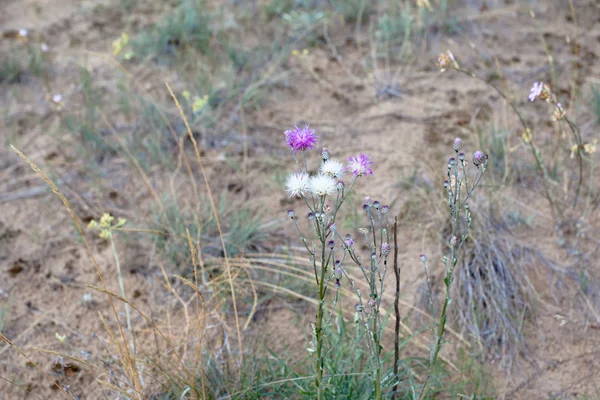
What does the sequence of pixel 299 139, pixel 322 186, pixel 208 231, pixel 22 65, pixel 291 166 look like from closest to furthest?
pixel 322 186 < pixel 299 139 < pixel 208 231 < pixel 291 166 < pixel 22 65

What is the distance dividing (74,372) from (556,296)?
1.88 metres

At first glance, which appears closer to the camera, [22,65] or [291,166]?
[291,166]

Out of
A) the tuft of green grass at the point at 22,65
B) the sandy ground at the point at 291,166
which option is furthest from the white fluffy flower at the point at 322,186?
the tuft of green grass at the point at 22,65

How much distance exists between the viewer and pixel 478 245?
101 inches

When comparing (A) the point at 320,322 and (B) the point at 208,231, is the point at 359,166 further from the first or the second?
(B) the point at 208,231

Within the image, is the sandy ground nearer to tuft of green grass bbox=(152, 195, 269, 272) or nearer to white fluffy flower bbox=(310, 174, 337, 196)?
tuft of green grass bbox=(152, 195, 269, 272)

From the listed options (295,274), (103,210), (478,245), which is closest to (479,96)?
(478,245)

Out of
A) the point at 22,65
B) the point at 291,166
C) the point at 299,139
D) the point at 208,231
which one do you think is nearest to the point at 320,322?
the point at 299,139

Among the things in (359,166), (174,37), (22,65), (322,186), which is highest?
(174,37)

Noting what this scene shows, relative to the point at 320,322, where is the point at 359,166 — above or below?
above

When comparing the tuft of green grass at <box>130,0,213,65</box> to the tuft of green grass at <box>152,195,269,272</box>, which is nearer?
the tuft of green grass at <box>152,195,269,272</box>

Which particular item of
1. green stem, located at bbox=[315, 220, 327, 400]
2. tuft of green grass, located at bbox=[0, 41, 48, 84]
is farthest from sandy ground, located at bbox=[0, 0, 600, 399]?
green stem, located at bbox=[315, 220, 327, 400]

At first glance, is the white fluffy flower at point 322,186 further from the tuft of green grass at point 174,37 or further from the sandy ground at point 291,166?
the tuft of green grass at point 174,37

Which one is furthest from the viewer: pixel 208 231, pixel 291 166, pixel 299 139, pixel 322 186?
pixel 291 166
